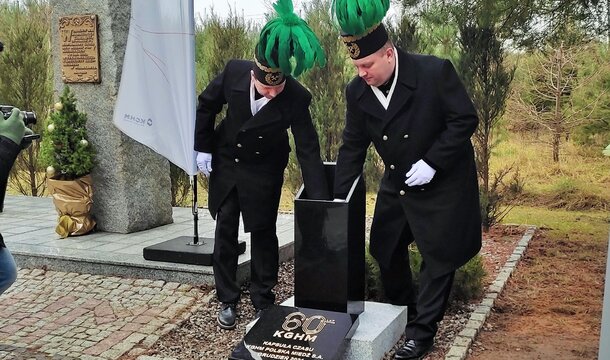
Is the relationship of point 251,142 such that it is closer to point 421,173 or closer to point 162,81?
point 421,173

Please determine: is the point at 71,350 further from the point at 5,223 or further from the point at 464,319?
the point at 5,223

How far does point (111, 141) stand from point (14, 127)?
133 inches

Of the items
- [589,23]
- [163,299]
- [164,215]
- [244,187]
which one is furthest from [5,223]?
[589,23]

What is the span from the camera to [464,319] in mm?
4418

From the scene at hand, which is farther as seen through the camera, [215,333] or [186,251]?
[186,251]

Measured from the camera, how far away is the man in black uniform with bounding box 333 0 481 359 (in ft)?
11.2

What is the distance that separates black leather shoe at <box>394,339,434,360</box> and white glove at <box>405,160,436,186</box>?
965 millimetres

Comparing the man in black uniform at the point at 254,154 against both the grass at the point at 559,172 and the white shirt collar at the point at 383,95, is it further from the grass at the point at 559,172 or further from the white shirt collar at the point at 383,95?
the grass at the point at 559,172

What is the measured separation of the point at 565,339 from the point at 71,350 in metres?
3.18

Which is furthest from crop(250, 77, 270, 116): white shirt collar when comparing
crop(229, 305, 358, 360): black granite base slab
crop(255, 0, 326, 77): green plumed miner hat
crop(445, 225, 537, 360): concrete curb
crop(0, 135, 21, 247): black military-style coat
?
crop(445, 225, 537, 360): concrete curb

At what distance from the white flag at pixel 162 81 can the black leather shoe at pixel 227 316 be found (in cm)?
127

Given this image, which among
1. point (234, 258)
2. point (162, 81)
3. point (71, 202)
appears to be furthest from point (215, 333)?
point (71, 202)

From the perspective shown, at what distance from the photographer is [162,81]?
5.33m

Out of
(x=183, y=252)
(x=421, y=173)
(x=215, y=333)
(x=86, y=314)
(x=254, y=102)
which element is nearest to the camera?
(x=421, y=173)
